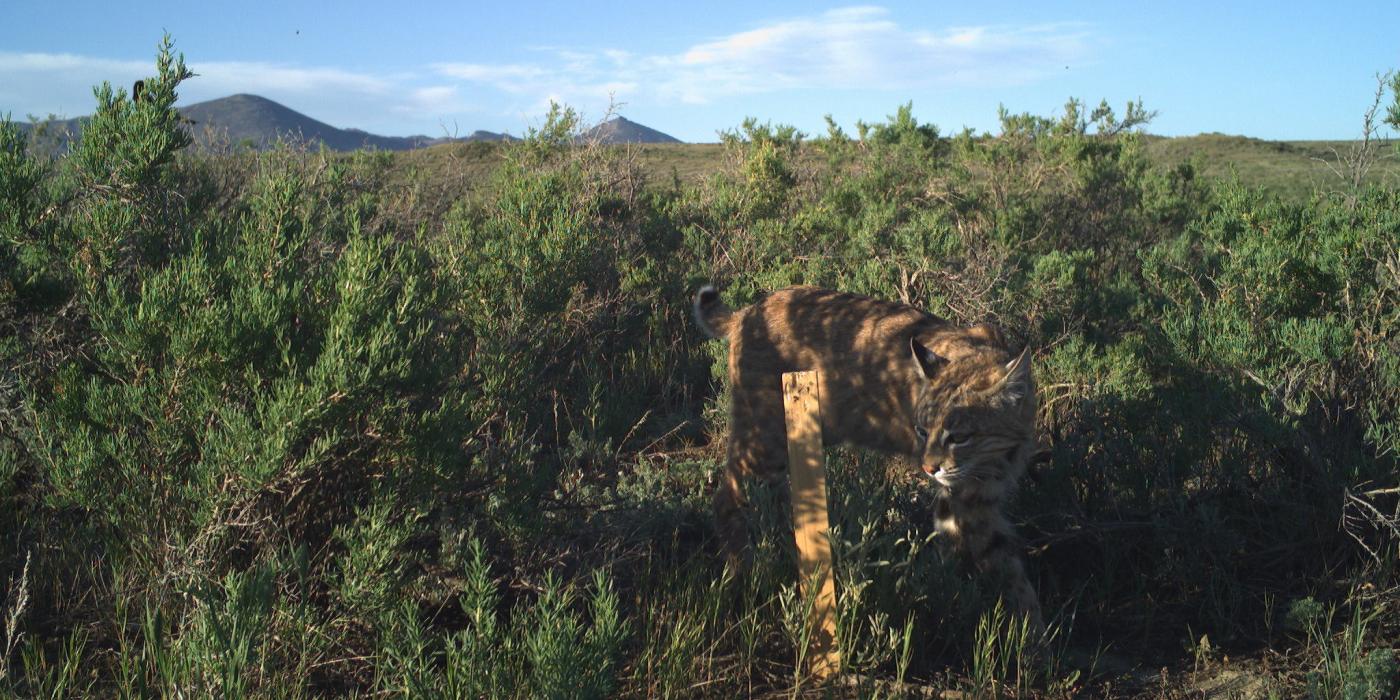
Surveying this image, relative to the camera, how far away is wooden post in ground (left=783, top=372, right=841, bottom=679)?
379cm

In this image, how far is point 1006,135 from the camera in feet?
46.9

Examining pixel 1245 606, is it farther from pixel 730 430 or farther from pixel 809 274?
pixel 809 274

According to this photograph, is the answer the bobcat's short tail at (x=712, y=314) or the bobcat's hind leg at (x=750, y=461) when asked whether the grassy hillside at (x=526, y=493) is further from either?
the bobcat's short tail at (x=712, y=314)

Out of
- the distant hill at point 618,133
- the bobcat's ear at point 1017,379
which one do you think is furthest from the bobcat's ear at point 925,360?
the distant hill at point 618,133

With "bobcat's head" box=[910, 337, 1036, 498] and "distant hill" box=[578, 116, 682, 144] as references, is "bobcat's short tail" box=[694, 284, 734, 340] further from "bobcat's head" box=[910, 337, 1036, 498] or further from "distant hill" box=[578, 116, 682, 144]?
"distant hill" box=[578, 116, 682, 144]

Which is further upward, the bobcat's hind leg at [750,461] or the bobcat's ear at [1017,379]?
the bobcat's ear at [1017,379]

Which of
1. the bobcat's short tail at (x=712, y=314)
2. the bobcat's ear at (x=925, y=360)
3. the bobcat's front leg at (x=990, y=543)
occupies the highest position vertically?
the bobcat's short tail at (x=712, y=314)

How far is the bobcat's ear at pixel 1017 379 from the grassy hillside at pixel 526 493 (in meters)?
0.83

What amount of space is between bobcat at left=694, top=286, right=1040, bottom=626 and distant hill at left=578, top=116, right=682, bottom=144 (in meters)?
5.99

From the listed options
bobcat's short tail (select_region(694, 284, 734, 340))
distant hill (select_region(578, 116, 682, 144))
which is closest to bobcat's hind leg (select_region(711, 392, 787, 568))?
bobcat's short tail (select_region(694, 284, 734, 340))

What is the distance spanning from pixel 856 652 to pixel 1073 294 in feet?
16.1

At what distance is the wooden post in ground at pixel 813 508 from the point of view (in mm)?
3789

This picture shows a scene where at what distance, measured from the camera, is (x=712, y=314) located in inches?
231

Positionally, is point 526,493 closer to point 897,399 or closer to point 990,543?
point 897,399
